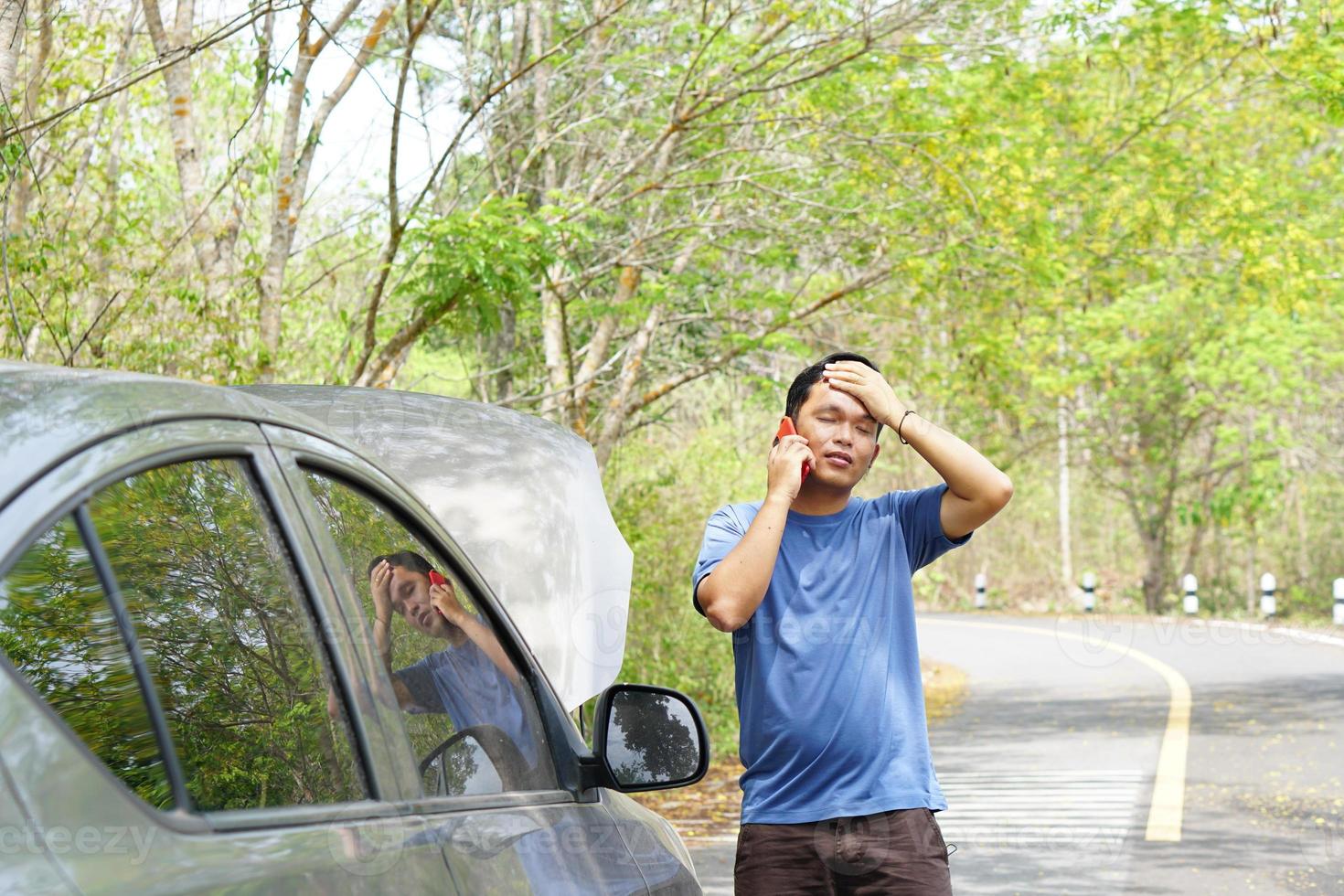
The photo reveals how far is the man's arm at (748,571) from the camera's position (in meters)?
3.63

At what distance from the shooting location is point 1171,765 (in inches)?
475

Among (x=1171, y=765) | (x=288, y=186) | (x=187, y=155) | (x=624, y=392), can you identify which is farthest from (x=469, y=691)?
(x=624, y=392)

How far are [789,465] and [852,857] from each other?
0.85 m

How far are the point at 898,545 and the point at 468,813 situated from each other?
164cm

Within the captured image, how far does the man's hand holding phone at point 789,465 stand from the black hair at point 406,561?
42.6 inches

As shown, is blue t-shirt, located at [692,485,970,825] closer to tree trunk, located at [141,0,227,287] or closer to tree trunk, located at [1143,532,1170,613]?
tree trunk, located at [141,0,227,287]

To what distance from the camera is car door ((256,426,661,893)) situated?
2367 millimetres

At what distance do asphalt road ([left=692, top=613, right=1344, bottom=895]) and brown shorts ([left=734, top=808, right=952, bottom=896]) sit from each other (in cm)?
476

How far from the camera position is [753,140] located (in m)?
14.9

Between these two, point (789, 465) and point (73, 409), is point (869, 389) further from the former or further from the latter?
point (73, 409)

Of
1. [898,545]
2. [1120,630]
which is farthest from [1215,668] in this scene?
[898,545]

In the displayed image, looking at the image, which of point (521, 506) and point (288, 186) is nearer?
point (521, 506)

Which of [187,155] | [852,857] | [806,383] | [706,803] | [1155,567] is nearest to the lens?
[852,857]

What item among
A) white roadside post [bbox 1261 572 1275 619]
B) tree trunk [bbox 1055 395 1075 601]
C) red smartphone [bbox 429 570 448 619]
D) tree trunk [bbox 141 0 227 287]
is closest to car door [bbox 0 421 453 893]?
red smartphone [bbox 429 570 448 619]
